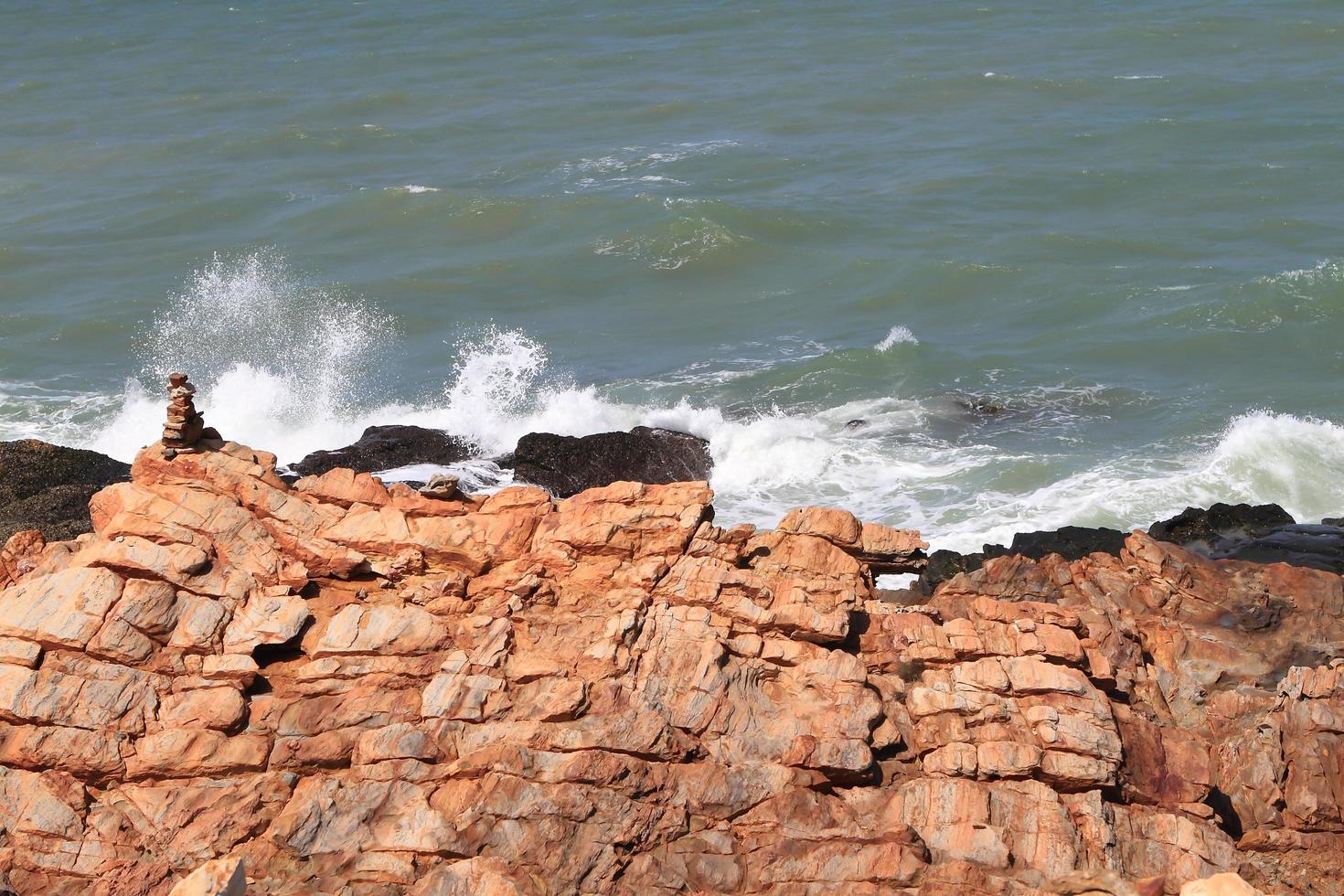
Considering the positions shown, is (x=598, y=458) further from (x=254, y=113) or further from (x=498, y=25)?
(x=498, y=25)

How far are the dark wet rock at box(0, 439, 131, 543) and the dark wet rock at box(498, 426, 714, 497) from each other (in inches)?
333

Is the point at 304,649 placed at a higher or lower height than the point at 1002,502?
higher

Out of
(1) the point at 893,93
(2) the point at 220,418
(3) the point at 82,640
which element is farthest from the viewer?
(1) the point at 893,93

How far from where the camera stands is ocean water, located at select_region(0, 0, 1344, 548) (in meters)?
34.4

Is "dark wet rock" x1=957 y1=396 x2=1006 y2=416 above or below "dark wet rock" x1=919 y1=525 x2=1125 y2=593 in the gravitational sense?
below

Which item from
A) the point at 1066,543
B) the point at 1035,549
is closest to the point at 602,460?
the point at 1035,549

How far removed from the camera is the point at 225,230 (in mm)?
50969

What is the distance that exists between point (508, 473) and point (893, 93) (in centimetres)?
3724

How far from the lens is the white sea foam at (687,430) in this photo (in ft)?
100

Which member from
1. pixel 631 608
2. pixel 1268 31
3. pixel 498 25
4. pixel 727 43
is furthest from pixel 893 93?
pixel 631 608

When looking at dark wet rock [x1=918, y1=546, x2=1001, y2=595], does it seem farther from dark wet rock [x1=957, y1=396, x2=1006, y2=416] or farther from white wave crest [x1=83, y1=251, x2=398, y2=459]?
white wave crest [x1=83, y1=251, x2=398, y2=459]

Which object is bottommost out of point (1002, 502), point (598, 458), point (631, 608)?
point (1002, 502)

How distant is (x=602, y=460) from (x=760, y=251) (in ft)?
59.7

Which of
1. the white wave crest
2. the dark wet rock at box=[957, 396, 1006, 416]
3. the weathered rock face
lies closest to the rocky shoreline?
the weathered rock face
